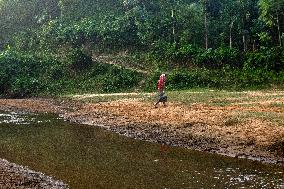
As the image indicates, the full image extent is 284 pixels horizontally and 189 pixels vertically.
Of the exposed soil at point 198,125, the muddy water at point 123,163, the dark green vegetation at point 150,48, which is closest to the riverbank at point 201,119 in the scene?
the exposed soil at point 198,125

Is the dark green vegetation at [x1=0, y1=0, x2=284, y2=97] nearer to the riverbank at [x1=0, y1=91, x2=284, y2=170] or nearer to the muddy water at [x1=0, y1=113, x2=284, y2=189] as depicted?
the riverbank at [x1=0, y1=91, x2=284, y2=170]

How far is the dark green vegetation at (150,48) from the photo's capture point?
133 ft

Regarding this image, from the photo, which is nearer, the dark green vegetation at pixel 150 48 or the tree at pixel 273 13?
the dark green vegetation at pixel 150 48

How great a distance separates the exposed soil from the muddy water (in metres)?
1.01

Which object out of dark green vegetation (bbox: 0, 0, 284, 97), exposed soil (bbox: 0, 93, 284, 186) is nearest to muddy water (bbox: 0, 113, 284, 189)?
exposed soil (bbox: 0, 93, 284, 186)

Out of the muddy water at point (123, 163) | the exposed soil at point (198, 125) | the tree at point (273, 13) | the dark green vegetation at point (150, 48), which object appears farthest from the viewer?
the tree at point (273, 13)

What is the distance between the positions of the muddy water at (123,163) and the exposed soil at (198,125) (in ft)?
3.31

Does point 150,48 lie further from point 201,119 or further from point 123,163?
point 123,163

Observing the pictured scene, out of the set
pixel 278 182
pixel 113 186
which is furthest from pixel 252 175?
A: pixel 113 186

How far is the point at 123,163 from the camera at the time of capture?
1706 centimetres

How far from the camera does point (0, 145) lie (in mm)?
21203

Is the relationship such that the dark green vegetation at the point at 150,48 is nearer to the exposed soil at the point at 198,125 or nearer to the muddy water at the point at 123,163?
the exposed soil at the point at 198,125

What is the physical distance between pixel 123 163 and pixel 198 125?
614cm

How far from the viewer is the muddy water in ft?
47.3
